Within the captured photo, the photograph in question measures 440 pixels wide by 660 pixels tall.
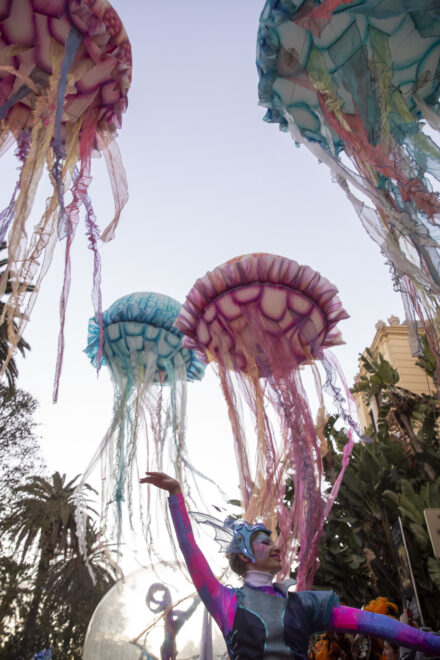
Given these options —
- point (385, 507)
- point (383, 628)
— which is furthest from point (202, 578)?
point (385, 507)

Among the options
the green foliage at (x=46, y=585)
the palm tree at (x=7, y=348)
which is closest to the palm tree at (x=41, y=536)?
the green foliage at (x=46, y=585)

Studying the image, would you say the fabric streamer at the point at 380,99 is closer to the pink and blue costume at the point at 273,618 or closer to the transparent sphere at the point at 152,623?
the pink and blue costume at the point at 273,618

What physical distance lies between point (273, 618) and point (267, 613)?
39 millimetres

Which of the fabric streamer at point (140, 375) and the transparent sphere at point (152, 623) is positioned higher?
the fabric streamer at point (140, 375)

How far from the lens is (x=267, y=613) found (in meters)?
2.42

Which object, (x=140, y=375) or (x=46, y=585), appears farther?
(x=46, y=585)

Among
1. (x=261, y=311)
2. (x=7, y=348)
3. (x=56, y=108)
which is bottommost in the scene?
(x=261, y=311)

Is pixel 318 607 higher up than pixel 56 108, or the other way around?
pixel 56 108

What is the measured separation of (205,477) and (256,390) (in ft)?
4.33

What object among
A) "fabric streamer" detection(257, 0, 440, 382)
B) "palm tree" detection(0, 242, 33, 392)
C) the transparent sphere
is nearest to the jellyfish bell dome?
"fabric streamer" detection(257, 0, 440, 382)

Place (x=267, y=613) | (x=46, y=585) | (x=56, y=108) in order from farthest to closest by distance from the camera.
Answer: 1. (x=46, y=585)
2. (x=56, y=108)
3. (x=267, y=613)

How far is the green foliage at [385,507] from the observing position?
33.1 ft

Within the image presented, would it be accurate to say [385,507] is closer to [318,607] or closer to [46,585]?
[318,607]

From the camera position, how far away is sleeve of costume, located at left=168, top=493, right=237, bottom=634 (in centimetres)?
249
